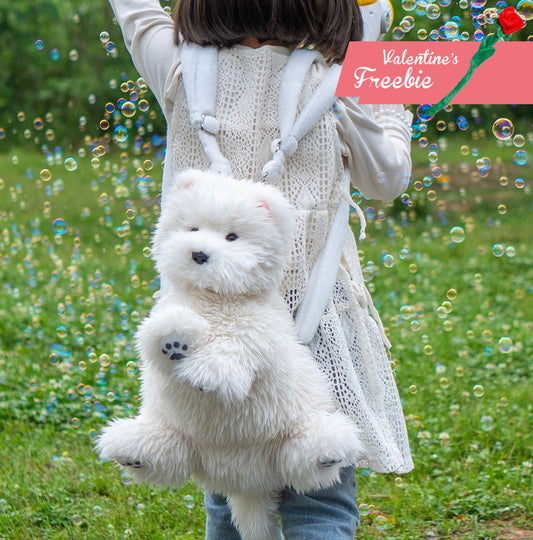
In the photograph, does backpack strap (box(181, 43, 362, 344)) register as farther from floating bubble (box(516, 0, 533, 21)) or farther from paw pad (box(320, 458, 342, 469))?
floating bubble (box(516, 0, 533, 21))

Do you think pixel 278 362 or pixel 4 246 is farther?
pixel 4 246

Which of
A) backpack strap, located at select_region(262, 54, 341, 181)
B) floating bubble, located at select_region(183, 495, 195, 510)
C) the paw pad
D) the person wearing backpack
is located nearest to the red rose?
the person wearing backpack

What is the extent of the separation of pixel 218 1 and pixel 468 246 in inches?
238

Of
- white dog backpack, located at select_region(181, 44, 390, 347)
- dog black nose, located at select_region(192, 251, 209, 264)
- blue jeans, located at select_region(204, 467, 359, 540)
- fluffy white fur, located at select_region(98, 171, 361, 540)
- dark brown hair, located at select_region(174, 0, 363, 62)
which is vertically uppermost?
dark brown hair, located at select_region(174, 0, 363, 62)

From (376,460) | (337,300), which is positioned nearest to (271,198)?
(337,300)

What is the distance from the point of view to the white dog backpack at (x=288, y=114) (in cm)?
184

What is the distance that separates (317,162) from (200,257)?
386 mm

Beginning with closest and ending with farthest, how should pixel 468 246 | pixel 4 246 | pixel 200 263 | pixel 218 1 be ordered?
pixel 200 263, pixel 218 1, pixel 4 246, pixel 468 246

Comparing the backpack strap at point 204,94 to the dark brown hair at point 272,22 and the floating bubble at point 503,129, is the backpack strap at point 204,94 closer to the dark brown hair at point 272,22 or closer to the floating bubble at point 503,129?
the dark brown hair at point 272,22

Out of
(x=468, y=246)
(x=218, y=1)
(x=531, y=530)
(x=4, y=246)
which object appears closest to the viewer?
(x=218, y=1)

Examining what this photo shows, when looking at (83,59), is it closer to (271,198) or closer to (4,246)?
(4,246)

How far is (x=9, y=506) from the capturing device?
3.21 metres

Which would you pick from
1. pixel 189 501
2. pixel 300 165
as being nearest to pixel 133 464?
pixel 300 165

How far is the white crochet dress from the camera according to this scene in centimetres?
189
